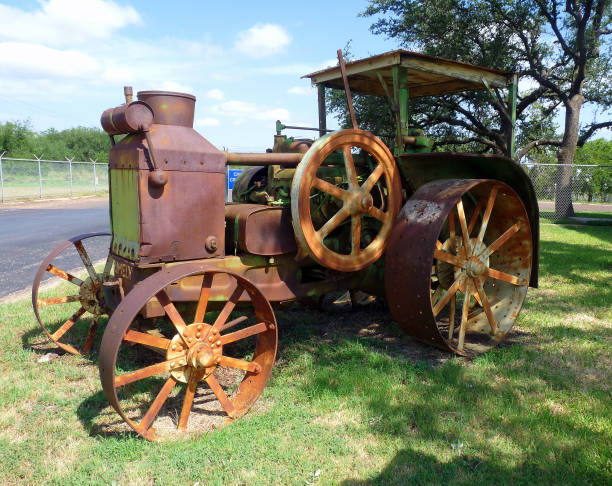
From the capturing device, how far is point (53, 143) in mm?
48062

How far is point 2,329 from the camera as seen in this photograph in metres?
4.40

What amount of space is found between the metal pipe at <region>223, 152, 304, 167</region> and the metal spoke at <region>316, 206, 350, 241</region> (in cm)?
57

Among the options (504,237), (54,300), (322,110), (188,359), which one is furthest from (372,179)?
(54,300)

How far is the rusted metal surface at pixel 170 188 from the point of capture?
9.73ft

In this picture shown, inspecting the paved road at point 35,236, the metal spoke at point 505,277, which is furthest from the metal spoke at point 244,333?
the paved road at point 35,236

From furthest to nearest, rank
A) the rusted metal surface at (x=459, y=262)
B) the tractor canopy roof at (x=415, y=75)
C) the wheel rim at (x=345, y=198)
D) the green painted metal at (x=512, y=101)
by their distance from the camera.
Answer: the green painted metal at (x=512, y=101), the tractor canopy roof at (x=415, y=75), the rusted metal surface at (x=459, y=262), the wheel rim at (x=345, y=198)

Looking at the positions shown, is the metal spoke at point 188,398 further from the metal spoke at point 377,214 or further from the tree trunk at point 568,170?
the tree trunk at point 568,170

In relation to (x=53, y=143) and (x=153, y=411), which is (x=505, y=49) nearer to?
(x=153, y=411)

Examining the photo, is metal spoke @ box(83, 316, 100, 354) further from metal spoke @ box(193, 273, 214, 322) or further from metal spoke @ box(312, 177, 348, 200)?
metal spoke @ box(312, 177, 348, 200)

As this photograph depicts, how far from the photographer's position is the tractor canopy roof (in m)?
3.89

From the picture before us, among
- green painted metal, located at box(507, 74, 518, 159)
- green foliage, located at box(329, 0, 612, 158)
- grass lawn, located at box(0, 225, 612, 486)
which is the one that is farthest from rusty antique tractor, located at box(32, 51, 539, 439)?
green foliage, located at box(329, 0, 612, 158)

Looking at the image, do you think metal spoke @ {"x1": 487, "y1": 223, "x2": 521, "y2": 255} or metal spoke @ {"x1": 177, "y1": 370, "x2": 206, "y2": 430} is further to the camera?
metal spoke @ {"x1": 487, "y1": 223, "x2": 521, "y2": 255}

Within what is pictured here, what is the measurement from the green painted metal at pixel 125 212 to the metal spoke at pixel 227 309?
0.65 meters

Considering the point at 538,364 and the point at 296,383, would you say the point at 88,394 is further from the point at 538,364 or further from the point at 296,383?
the point at 538,364
